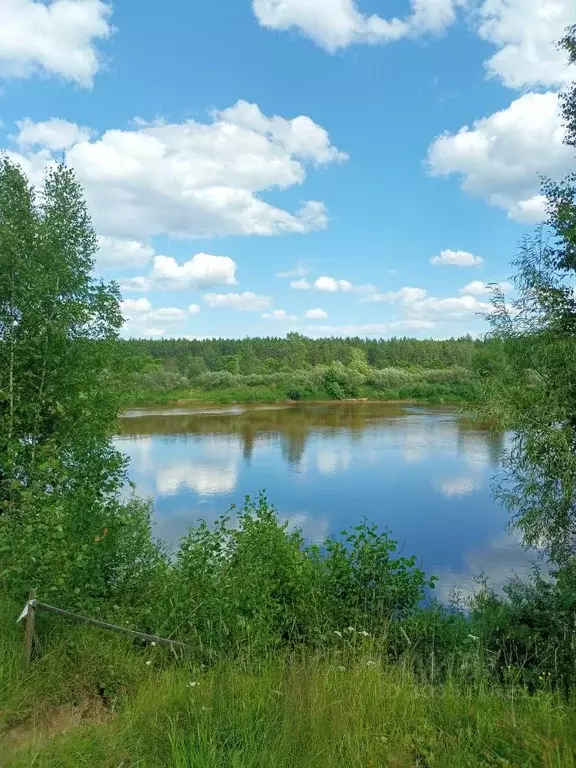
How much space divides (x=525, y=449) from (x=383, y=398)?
44.0m

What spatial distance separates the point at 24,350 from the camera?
6211 millimetres

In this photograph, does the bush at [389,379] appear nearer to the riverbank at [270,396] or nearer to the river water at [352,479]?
the riverbank at [270,396]

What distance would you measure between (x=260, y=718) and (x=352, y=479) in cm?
1572

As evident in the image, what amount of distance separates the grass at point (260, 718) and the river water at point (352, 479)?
21.3 feet

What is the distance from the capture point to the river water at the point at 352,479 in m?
11.6

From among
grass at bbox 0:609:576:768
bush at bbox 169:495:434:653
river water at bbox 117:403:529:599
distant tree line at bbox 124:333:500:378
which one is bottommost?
river water at bbox 117:403:529:599

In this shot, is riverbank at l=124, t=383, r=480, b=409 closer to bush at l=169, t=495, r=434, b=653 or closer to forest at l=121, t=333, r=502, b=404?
forest at l=121, t=333, r=502, b=404

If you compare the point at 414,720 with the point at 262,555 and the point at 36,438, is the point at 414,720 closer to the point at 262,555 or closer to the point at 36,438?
the point at 262,555

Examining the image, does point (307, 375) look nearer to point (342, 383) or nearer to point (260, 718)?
point (342, 383)

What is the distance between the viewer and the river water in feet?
38.0

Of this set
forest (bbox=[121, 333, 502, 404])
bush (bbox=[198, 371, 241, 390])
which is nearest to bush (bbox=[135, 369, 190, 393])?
forest (bbox=[121, 333, 502, 404])

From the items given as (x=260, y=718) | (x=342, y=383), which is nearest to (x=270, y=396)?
(x=342, y=383)

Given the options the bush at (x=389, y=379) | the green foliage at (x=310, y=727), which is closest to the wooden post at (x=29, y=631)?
the green foliage at (x=310, y=727)

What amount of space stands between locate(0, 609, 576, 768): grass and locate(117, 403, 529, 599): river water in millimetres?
6495
